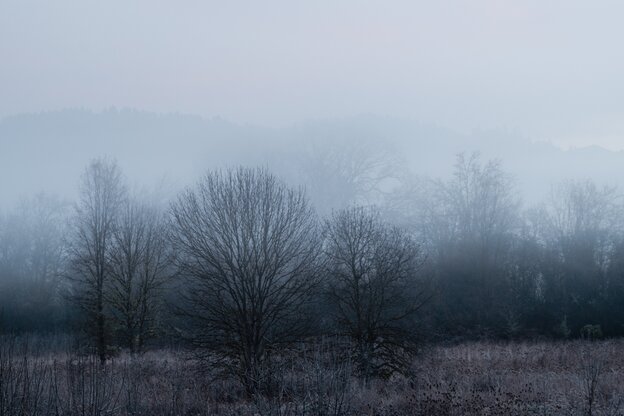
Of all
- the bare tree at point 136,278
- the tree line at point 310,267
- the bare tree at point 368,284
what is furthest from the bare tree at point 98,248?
the bare tree at point 368,284

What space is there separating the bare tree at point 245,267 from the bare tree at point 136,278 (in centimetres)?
956

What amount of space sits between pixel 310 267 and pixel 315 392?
678 cm

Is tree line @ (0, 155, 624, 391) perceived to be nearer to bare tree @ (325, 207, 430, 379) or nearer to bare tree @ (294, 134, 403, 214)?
bare tree @ (325, 207, 430, 379)

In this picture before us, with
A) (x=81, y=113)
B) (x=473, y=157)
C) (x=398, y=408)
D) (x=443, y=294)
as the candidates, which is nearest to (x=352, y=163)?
(x=473, y=157)

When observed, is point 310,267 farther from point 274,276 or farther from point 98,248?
point 98,248

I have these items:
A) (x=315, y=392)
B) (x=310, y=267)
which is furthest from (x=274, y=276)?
(x=315, y=392)

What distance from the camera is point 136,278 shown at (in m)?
26.8

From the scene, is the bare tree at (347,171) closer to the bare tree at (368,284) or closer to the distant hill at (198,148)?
the distant hill at (198,148)

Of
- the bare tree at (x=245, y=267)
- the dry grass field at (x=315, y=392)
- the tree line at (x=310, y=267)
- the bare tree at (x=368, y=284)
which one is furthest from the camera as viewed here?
the bare tree at (x=368, y=284)

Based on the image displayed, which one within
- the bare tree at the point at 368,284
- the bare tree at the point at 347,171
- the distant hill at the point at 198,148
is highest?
the distant hill at the point at 198,148

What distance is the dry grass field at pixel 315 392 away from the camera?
30.5ft

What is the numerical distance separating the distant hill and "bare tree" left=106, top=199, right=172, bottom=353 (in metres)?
23.0

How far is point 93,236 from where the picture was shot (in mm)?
25234

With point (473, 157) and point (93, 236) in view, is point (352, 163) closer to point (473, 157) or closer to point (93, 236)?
point (473, 157)
